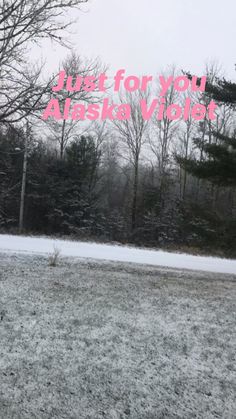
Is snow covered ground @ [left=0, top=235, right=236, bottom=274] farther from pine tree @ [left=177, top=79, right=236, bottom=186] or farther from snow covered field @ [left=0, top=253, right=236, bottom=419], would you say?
snow covered field @ [left=0, top=253, right=236, bottom=419]

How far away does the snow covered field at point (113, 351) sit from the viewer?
10.6ft

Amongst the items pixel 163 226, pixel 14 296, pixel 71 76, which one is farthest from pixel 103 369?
pixel 163 226

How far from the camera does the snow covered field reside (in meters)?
3.23

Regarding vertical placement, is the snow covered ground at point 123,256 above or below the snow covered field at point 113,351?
above

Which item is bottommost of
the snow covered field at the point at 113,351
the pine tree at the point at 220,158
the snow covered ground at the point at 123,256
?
the snow covered field at the point at 113,351

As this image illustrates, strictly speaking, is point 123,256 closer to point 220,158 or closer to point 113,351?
point 220,158

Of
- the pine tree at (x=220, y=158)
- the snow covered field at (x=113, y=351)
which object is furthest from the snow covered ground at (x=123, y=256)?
the snow covered field at (x=113, y=351)

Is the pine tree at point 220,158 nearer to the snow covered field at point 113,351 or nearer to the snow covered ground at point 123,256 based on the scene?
the snow covered ground at point 123,256

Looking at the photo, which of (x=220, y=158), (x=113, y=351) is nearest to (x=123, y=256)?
(x=220, y=158)

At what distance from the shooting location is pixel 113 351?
4.12 m

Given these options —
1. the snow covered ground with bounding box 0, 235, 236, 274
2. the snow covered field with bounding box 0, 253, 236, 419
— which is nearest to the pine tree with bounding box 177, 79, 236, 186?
the snow covered ground with bounding box 0, 235, 236, 274

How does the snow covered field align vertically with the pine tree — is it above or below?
below

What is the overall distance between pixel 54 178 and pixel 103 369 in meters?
23.0

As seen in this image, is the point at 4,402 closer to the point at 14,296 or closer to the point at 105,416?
the point at 105,416
